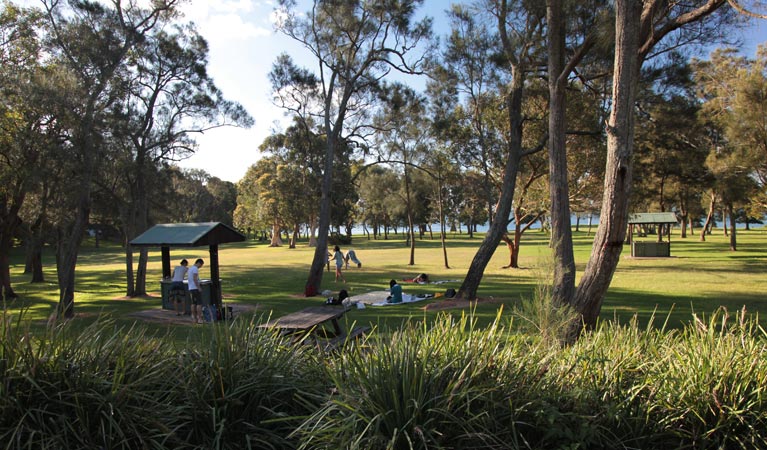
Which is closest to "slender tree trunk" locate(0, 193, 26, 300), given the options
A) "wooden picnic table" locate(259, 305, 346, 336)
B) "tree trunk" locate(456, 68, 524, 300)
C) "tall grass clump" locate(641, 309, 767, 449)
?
"wooden picnic table" locate(259, 305, 346, 336)

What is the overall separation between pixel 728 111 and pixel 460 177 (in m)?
13.7

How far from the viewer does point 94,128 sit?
45.6 feet

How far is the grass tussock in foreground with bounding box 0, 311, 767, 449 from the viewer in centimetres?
299

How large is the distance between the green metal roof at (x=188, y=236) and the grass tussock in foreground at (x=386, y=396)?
10049 mm

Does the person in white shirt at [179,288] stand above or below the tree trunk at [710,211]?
below

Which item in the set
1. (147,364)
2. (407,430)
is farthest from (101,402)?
(407,430)

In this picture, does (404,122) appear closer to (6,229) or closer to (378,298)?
(378,298)

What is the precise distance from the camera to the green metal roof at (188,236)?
1347 centimetres

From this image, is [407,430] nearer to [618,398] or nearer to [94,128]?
[618,398]

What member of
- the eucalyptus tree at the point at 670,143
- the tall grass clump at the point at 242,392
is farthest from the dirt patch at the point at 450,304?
the tall grass clump at the point at 242,392

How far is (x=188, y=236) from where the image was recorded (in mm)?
13836

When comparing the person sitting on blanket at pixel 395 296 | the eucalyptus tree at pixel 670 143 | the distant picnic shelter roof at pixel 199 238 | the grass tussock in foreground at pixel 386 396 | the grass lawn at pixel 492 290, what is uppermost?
the eucalyptus tree at pixel 670 143

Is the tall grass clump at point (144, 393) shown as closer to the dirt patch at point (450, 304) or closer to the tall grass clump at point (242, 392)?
the tall grass clump at point (242, 392)

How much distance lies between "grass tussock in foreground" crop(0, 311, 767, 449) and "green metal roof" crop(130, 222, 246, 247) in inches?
396
